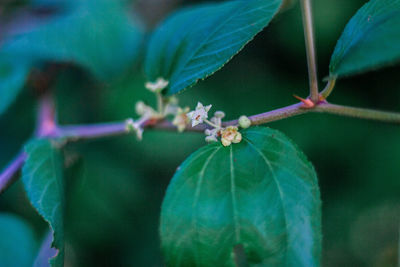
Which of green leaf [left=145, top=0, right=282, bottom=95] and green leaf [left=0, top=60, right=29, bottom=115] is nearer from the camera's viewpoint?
green leaf [left=145, top=0, right=282, bottom=95]

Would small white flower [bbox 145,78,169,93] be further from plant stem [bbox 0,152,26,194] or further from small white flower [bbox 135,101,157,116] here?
plant stem [bbox 0,152,26,194]

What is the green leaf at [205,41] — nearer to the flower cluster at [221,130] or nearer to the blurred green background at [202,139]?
the flower cluster at [221,130]

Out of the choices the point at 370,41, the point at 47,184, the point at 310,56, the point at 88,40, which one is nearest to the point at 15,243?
the point at 47,184

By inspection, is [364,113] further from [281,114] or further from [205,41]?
[205,41]

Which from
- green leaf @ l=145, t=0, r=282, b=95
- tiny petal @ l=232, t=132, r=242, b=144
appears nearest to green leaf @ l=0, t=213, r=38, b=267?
green leaf @ l=145, t=0, r=282, b=95

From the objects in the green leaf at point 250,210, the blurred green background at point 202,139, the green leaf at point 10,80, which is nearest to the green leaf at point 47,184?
the green leaf at point 250,210

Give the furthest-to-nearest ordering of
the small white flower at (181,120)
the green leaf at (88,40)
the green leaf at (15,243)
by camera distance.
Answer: the green leaf at (88,40) < the green leaf at (15,243) < the small white flower at (181,120)
